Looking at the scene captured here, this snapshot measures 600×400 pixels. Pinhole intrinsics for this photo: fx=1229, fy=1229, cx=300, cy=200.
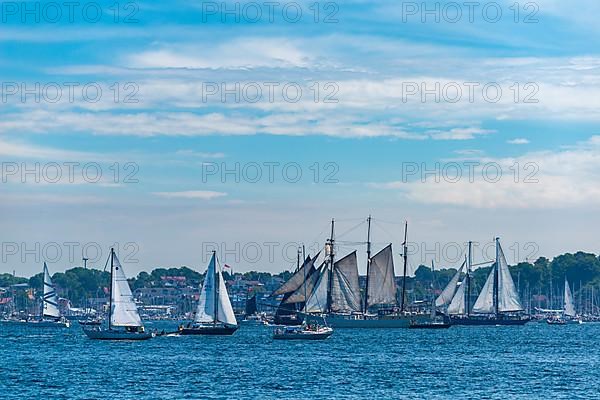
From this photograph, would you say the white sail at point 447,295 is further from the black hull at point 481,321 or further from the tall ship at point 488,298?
the black hull at point 481,321

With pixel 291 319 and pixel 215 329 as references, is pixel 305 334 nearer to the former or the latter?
pixel 215 329

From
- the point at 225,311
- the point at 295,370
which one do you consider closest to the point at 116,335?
the point at 225,311

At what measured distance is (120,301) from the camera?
116m

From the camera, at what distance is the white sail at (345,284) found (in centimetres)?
16912

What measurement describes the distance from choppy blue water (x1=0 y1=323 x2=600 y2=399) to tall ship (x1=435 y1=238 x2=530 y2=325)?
60.2 metres

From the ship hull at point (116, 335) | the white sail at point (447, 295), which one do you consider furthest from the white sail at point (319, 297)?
the ship hull at point (116, 335)

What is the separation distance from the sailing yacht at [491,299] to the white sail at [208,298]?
66700 mm

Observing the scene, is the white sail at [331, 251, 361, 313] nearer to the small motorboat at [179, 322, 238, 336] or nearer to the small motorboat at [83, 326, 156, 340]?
the small motorboat at [179, 322, 238, 336]

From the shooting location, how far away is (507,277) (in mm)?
189125

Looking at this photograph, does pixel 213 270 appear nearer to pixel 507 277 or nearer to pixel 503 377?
pixel 503 377

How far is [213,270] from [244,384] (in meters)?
54.1

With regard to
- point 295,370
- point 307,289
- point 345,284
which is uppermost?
point 345,284

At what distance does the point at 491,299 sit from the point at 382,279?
24386 mm

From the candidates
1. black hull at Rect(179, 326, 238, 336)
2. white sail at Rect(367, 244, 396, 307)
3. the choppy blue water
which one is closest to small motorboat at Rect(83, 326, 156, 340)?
the choppy blue water
